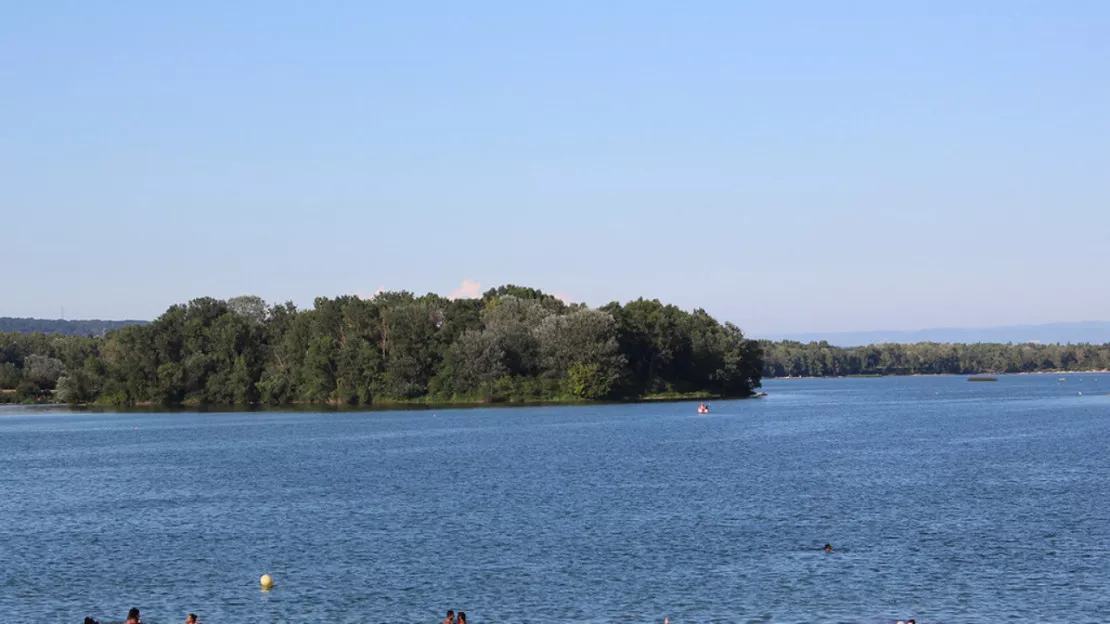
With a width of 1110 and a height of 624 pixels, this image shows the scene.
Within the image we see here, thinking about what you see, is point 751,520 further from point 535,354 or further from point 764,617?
point 535,354

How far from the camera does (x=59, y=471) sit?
294ft

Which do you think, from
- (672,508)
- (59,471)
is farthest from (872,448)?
(59,471)

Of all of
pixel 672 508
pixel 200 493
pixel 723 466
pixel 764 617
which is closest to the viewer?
pixel 764 617

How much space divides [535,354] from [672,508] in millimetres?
126869

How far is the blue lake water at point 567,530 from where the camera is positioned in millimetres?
41625

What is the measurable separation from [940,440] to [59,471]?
74.4 m

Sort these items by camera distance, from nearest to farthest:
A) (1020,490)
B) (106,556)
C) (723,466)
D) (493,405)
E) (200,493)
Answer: (106,556), (1020,490), (200,493), (723,466), (493,405)

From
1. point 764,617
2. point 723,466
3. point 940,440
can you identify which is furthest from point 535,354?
point 764,617

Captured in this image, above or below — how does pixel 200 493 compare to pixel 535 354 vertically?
below

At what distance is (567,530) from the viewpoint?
56688mm

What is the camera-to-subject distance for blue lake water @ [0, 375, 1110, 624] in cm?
4162

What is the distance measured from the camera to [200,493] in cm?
7475

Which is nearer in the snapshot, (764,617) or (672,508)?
(764,617)

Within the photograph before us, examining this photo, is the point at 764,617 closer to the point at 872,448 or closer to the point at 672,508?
the point at 672,508
